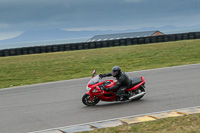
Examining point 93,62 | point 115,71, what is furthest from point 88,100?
point 93,62

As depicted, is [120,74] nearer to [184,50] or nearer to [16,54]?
[184,50]

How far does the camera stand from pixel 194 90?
1048 cm

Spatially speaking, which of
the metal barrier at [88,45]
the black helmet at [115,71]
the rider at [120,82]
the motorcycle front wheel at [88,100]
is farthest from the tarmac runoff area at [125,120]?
the metal barrier at [88,45]

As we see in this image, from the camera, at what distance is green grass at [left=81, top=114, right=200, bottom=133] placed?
6.12 metres

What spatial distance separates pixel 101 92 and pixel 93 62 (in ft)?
47.9

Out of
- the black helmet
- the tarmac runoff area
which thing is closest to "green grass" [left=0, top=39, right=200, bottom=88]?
the black helmet

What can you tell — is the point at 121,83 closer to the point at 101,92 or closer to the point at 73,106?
the point at 101,92

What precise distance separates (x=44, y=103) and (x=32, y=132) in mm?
3474

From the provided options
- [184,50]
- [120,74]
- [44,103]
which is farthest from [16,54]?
[120,74]

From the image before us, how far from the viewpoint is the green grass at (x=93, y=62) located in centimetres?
2005

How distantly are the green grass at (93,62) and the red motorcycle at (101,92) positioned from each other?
9.33m

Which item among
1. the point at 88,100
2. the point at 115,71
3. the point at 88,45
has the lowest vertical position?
the point at 88,100

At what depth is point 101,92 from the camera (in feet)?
30.2

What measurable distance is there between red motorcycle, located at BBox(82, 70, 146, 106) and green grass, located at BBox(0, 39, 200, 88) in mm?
9328
